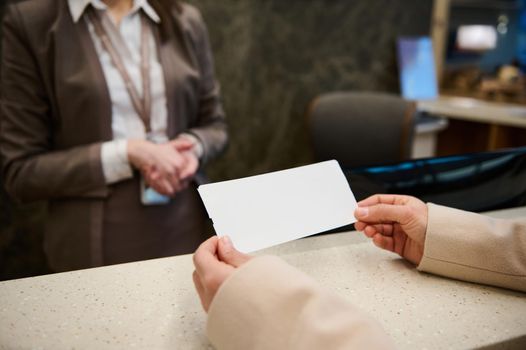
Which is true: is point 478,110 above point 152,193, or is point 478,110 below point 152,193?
below

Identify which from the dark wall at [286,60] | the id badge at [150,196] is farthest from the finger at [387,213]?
the dark wall at [286,60]

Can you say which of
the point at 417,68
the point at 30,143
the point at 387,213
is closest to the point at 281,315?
the point at 387,213

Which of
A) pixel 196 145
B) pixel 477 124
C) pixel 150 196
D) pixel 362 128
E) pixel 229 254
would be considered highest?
pixel 229 254

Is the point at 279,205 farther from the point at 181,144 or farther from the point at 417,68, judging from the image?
the point at 417,68

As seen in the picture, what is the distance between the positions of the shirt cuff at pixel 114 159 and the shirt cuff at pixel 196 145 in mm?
202

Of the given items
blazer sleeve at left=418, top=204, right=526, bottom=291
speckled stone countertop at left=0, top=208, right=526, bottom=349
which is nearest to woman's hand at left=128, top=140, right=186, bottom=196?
speckled stone countertop at left=0, top=208, right=526, bottom=349

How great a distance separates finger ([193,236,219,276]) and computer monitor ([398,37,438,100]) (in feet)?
9.49

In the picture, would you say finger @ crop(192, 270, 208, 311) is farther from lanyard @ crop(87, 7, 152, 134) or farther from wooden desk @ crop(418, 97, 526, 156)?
wooden desk @ crop(418, 97, 526, 156)

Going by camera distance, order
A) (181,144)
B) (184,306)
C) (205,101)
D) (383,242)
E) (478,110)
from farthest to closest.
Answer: (478,110)
(205,101)
(181,144)
(383,242)
(184,306)

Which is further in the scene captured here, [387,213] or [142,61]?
[142,61]

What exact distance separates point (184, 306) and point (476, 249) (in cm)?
46

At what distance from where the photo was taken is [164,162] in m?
1.23

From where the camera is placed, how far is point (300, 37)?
9.18 ft

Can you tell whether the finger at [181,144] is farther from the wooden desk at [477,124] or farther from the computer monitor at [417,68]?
the computer monitor at [417,68]
